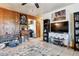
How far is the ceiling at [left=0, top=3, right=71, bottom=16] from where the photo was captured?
2.28 m

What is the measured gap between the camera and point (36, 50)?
2.35 metres

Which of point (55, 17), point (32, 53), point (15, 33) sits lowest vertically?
point (32, 53)

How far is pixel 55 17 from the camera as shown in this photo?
2.63 meters

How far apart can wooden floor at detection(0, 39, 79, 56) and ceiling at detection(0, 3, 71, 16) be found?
27.4 inches

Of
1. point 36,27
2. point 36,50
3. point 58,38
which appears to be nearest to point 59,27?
Answer: point 58,38

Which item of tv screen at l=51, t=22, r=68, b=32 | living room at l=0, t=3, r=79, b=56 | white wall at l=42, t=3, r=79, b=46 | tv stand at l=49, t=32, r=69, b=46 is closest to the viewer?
living room at l=0, t=3, r=79, b=56

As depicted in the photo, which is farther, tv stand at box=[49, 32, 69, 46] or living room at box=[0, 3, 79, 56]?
tv stand at box=[49, 32, 69, 46]

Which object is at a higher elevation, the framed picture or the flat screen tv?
the framed picture

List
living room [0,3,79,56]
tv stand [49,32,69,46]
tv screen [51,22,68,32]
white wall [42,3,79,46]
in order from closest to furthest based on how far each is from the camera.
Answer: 1. living room [0,3,79,56]
2. white wall [42,3,79,46]
3. tv stand [49,32,69,46]
4. tv screen [51,22,68,32]

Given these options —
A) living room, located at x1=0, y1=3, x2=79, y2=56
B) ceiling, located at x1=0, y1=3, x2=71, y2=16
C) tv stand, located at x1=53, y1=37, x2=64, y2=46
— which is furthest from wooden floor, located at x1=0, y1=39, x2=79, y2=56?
ceiling, located at x1=0, y1=3, x2=71, y2=16

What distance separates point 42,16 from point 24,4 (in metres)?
0.54

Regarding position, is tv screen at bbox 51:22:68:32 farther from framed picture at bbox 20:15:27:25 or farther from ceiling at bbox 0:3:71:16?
framed picture at bbox 20:15:27:25

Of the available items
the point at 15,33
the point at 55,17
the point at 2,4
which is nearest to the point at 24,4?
the point at 2,4

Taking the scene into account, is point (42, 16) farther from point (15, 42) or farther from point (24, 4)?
point (15, 42)
